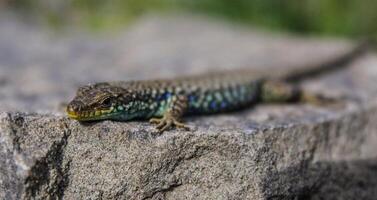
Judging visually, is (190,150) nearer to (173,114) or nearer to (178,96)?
(173,114)

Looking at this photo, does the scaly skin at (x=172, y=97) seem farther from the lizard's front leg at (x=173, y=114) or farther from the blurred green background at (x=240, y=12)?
the blurred green background at (x=240, y=12)

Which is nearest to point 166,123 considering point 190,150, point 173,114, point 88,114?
point 173,114

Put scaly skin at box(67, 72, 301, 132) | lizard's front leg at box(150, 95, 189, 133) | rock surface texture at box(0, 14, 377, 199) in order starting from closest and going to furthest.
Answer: rock surface texture at box(0, 14, 377, 199), scaly skin at box(67, 72, 301, 132), lizard's front leg at box(150, 95, 189, 133)

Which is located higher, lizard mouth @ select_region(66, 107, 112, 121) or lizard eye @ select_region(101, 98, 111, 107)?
lizard eye @ select_region(101, 98, 111, 107)

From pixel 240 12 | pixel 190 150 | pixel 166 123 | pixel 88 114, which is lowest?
pixel 190 150

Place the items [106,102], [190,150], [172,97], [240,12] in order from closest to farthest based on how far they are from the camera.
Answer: [190,150] < [106,102] < [172,97] < [240,12]

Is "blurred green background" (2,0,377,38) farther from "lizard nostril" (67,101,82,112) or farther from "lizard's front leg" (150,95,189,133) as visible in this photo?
"lizard nostril" (67,101,82,112)

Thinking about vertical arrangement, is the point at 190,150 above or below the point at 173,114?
below

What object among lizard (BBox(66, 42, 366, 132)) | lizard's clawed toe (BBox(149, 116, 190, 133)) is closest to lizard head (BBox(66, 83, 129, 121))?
lizard (BBox(66, 42, 366, 132))
